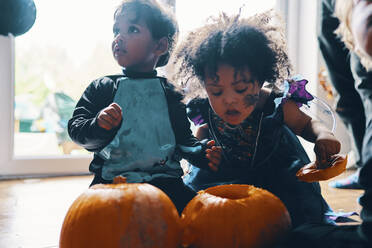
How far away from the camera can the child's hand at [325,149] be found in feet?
2.47

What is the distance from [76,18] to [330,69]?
4.57 ft

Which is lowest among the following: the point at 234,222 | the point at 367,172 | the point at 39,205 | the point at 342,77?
the point at 39,205

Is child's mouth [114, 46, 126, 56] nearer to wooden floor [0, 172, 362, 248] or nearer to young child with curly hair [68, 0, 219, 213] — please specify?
young child with curly hair [68, 0, 219, 213]

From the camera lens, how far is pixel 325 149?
0.77m

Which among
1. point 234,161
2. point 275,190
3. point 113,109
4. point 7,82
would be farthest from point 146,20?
point 7,82

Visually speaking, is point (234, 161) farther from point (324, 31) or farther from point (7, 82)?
point (7, 82)

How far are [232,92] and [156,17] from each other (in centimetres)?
26

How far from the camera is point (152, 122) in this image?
84 cm

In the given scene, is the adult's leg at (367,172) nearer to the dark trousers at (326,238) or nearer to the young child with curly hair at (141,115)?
the dark trousers at (326,238)

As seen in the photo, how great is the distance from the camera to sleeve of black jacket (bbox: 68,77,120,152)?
2.52 feet

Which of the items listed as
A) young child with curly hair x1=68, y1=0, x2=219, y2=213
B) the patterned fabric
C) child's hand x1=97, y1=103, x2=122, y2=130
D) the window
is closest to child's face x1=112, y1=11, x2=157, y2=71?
young child with curly hair x1=68, y1=0, x2=219, y2=213

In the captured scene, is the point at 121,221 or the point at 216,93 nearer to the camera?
the point at 121,221

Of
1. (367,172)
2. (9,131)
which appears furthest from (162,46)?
(9,131)

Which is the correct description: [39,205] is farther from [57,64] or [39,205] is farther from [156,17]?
[57,64]
